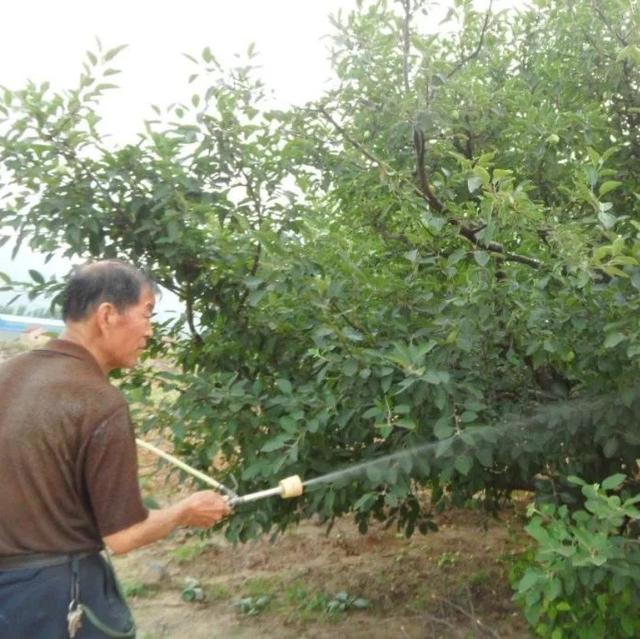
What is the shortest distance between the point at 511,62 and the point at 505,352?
1.82 meters

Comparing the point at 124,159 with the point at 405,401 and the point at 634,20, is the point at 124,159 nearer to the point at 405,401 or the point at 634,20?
the point at 405,401

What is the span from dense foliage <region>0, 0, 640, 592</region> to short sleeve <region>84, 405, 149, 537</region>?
0.90 m

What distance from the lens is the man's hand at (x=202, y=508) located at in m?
2.40

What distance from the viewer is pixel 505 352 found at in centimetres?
341

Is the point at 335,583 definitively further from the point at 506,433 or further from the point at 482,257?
the point at 482,257

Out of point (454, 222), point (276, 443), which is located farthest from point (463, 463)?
point (454, 222)

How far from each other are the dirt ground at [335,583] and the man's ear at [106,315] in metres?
2.30

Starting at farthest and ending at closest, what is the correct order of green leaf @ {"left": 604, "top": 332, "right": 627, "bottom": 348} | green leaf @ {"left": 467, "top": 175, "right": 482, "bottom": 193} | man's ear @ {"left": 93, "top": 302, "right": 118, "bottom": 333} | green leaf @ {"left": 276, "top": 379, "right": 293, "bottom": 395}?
1. green leaf @ {"left": 276, "top": 379, "right": 293, "bottom": 395}
2. green leaf @ {"left": 467, "top": 175, "right": 482, "bottom": 193}
3. green leaf @ {"left": 604, "top": 332, "right": 627, "bottom": 348}
4. man's ear @ {"left": 93, "top": 302, "right": 118, "bottom": 333}

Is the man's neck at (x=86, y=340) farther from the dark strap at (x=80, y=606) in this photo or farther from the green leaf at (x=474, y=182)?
the green leaf at (x=474, y=182)

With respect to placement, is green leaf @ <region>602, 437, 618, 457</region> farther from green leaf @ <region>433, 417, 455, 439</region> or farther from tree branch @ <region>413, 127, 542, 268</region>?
tree branch @ <region>413, 127, 542, 268</region>

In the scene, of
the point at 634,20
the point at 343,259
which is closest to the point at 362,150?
the point at 343,259

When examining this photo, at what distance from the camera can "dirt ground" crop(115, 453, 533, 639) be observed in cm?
452

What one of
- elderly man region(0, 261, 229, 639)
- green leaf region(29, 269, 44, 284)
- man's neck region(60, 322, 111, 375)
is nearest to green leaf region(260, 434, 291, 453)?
elderly man region(0, 261, 229, 639)

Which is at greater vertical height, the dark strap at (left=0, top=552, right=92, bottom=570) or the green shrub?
the dark strap at (left=0, top=552, right=92, bottom=570)
